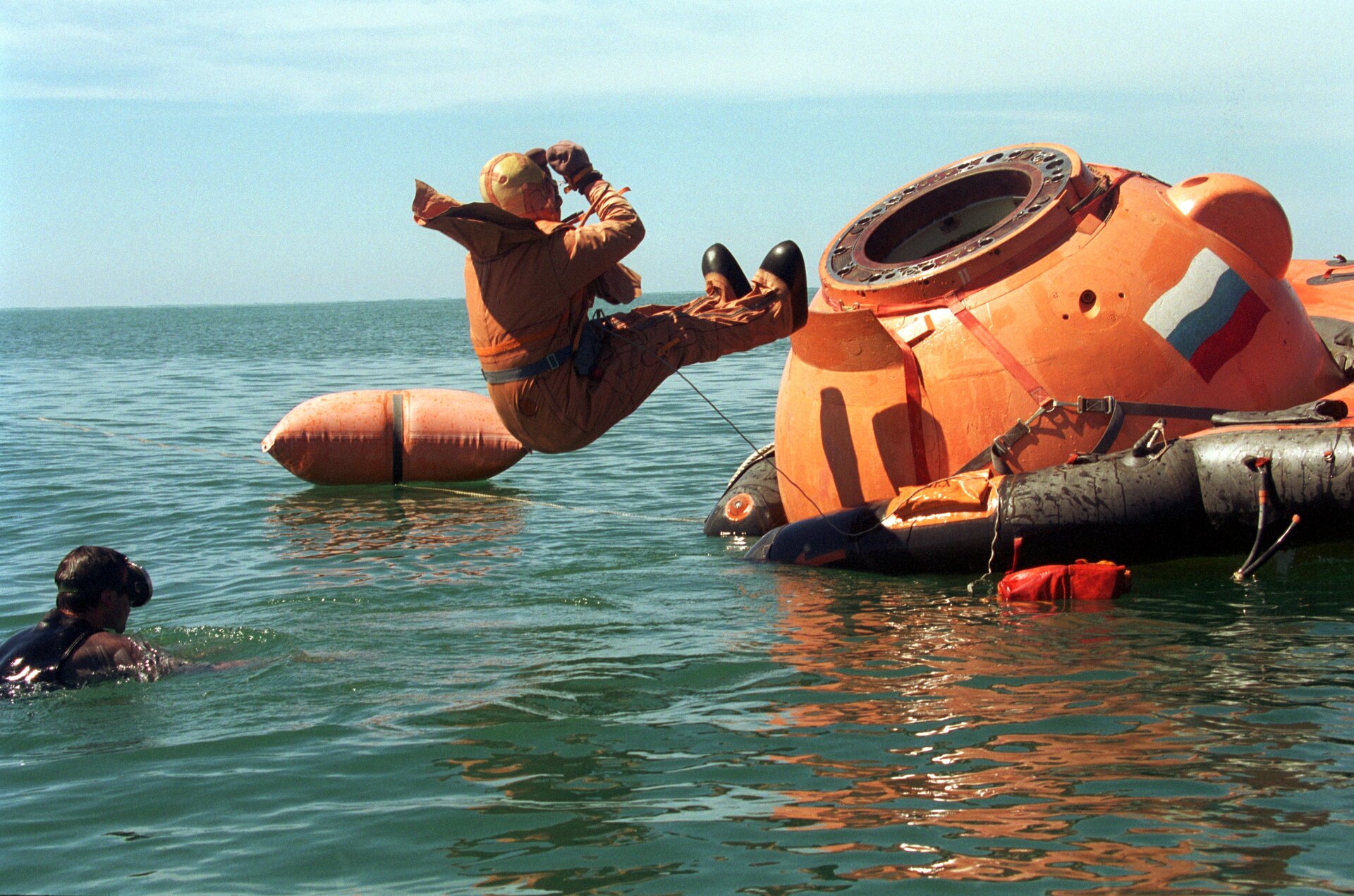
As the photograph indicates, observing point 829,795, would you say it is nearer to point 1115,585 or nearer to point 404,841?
point 404,841

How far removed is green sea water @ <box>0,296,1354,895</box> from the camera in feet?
12.4

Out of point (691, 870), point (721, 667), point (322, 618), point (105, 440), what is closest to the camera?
point (691, 870)

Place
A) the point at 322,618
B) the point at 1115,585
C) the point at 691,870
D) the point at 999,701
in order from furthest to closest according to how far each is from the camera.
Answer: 1. the point at 322,618
2. the point at 1115,585
3. the point at 999,701
4. the point at 691,870

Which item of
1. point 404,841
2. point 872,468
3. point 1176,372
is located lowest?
point 404,841

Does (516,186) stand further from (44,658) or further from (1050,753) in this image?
(1050,753)

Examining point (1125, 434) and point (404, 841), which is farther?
point (1125, 434)

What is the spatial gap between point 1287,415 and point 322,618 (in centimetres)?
495

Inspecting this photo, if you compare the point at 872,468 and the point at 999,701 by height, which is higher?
the point at 872,468

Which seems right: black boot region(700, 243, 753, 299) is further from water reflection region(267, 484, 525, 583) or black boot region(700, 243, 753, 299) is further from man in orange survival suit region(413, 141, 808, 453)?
water reflection region(267, 484, 525, 583)

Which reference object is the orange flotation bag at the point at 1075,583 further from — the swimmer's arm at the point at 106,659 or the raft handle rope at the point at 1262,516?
the swimmer's arm at the point at 106,659

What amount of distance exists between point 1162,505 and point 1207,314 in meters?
1.07

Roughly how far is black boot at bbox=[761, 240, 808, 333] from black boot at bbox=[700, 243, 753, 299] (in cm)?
12

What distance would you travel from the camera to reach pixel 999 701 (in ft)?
16.4

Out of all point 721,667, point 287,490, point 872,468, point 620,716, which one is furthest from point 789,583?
point 287,490
